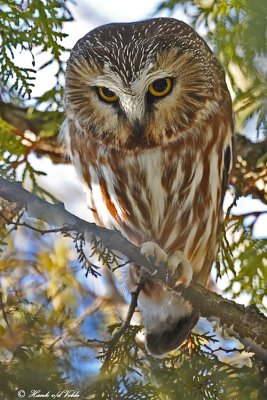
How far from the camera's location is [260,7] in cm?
231

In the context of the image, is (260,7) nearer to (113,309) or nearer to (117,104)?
(117,104)

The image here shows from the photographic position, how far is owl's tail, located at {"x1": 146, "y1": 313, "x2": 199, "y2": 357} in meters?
4.13

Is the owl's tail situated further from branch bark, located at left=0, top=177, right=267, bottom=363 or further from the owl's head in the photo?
the owl's head

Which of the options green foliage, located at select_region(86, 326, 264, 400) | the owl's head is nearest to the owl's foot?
green foliage, located at select_region(86, 326, 264, 400)

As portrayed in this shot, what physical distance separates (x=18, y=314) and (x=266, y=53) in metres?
1.89

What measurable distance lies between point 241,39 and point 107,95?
1.17 m

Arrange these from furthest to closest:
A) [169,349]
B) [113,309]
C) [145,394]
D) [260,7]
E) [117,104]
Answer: [113,309] < [169,349] < [117,104] < [145,394] < [260,7]

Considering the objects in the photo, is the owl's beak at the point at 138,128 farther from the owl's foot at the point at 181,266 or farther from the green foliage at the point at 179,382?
the green foliage at the point at 179,382

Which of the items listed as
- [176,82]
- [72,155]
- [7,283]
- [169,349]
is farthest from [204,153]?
[7,283]

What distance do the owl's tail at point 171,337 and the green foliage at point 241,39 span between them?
1120mm

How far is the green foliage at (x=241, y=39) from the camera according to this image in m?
2.40

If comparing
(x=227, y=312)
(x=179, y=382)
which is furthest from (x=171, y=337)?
(x=179, y=382)

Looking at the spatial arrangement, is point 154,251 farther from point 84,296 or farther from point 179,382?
point 84,296

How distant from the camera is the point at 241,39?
2816 mm
